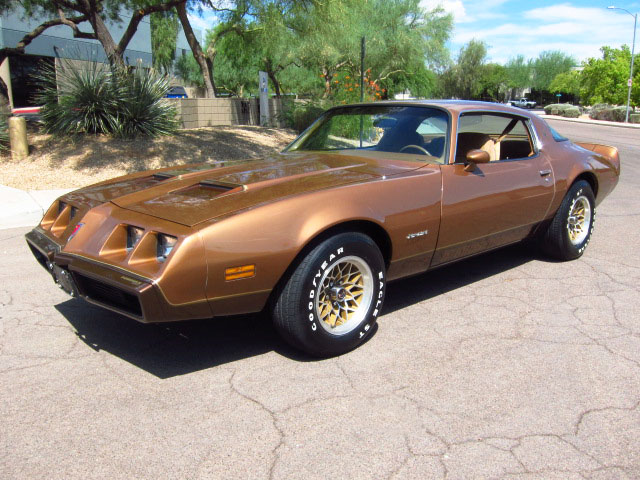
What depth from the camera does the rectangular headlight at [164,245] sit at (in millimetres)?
2882

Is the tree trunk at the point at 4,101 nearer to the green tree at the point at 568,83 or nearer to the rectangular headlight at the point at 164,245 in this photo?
the rectangular headlight at the point at 164,245

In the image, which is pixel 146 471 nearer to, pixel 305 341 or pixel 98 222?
pixel 305 341

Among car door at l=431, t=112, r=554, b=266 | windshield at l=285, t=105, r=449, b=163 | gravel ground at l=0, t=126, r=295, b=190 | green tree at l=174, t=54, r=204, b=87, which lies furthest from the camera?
green tree at l=174, t=54, r=204, b=87

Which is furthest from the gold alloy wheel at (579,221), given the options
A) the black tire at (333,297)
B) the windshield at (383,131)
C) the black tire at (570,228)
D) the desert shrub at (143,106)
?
the desert shrub at (143,106)

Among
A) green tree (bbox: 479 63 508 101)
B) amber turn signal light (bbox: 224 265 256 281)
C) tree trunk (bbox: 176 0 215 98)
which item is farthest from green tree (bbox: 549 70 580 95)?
amber turn signal light (bbox: 224 265 256 281)

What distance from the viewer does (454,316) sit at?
4152 mm

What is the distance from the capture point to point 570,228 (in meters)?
5.44

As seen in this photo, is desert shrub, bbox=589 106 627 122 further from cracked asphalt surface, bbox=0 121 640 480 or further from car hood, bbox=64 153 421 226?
car hood, bbox=64 153 421 226

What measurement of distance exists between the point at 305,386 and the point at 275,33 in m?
13.0

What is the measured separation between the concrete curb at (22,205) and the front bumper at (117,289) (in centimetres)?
455

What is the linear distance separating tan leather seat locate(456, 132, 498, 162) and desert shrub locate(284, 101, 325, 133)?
12965mm

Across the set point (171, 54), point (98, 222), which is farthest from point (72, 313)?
point (171, 54)

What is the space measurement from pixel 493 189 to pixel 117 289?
273cm

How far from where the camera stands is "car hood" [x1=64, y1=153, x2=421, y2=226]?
3.17 meters
